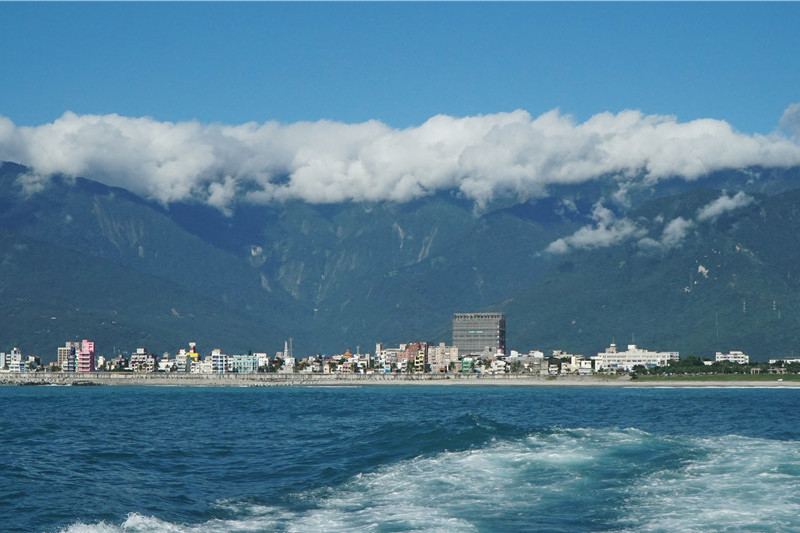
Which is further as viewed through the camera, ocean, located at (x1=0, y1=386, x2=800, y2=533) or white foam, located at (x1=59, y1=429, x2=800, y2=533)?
ocean, located at (x1=0, y1=386, x2=800, y2=533)

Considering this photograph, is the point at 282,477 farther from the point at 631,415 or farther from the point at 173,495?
the point at 631,415

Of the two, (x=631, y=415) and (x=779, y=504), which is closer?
(x=779, y=504)

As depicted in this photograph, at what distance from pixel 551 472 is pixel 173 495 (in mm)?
15096

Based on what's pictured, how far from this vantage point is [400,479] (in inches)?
1834

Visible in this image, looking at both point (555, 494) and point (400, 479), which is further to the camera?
point (400, 479)

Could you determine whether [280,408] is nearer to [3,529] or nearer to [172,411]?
[172,411]

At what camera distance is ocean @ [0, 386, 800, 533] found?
37.7m

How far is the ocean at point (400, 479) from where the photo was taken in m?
37.7

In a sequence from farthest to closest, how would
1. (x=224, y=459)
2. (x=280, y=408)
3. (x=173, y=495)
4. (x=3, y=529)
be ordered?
1. (x=280, y=408)
2. (x=224, y=459)
3. (x=173, y=495)
4. (x=3, y=529)

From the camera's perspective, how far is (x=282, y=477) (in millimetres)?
48312

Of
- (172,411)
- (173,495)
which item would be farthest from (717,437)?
(172,411)

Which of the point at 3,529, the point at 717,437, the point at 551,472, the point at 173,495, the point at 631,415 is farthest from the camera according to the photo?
the point at 631,415

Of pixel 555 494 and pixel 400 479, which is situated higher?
pixel 400 479

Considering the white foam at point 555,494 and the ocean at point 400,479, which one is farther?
the ocean at point 400,479
